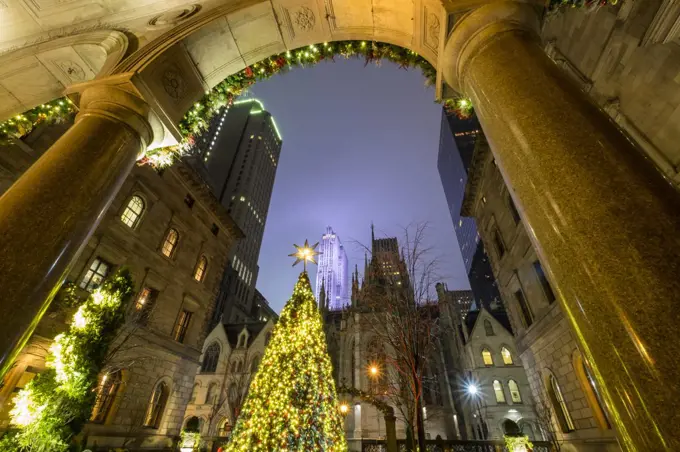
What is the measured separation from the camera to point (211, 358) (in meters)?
34.6

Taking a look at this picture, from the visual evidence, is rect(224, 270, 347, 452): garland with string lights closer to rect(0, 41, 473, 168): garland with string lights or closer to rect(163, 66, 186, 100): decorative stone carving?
rect(0, 41, 473, 168): garland with string lights

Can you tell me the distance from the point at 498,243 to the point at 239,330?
34.6 metres

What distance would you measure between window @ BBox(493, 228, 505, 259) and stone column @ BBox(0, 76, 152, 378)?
17.3 meters

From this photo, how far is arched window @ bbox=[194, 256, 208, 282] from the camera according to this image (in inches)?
746

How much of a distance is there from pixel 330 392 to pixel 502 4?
7818mm

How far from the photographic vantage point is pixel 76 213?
115 inches

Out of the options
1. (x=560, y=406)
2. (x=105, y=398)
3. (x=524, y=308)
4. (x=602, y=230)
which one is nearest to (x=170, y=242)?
(x=105, y=398)

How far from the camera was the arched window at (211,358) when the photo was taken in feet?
111

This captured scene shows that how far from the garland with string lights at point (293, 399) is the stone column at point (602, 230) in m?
5.95

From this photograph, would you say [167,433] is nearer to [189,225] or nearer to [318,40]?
[189,225]

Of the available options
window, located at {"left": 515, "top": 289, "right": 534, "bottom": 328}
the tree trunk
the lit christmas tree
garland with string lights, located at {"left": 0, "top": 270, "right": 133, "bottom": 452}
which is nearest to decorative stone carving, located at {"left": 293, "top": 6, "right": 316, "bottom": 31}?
the lit christmas tree

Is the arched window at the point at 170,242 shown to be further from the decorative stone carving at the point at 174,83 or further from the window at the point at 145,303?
the decorative stone carving at the point at 174,83

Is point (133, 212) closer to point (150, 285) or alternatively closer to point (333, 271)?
point (150, 285)

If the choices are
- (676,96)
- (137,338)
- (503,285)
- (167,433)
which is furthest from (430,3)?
(167,433)
